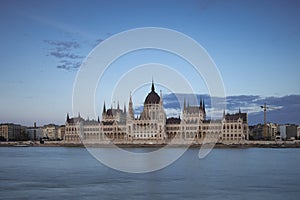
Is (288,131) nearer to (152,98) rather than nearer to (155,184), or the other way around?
(152,98)

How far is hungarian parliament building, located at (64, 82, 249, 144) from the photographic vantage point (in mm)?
71750

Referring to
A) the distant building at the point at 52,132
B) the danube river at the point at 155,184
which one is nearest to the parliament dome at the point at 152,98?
the distant building at the point at 52,132

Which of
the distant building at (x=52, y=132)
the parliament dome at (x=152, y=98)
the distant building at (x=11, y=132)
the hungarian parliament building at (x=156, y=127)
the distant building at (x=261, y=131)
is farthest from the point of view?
the distant building at (x=52, y=132)

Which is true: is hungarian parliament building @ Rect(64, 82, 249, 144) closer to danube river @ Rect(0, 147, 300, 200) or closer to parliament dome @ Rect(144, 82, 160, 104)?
parliament dome @ Rect(144, 82, 160, 104)

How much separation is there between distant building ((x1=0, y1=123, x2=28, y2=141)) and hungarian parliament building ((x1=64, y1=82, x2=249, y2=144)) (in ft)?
79.1

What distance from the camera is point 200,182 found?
20562 mm

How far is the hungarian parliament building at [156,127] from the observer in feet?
235

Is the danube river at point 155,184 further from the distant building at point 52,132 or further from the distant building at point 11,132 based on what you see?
the distant building at point 52,132

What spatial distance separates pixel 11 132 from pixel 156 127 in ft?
147

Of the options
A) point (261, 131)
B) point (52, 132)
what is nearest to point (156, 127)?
point (261, 131)

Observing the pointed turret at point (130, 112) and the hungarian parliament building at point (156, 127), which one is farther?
the pointed turret at point (130, 112)

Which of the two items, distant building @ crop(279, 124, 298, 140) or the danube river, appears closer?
the danube river

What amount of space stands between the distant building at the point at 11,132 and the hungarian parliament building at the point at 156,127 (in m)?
24.1

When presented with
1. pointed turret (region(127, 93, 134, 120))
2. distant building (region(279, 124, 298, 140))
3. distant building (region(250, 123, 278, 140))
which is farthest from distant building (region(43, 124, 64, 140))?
distant building (region(279, 124, 298, 140))
